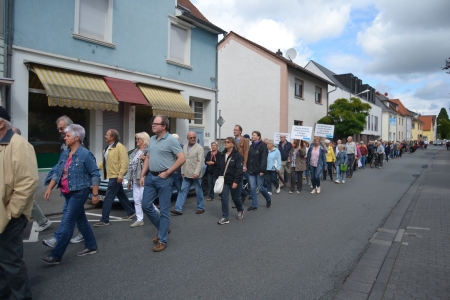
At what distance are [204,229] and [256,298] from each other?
293cm

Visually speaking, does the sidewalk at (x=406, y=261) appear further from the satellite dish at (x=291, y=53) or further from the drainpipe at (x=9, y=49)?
the satellite dish at (x=291, y=53)

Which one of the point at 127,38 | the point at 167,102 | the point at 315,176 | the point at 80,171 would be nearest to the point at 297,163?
the point at 315,176

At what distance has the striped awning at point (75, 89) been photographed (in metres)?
10.3

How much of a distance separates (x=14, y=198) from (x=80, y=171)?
140 centimetres

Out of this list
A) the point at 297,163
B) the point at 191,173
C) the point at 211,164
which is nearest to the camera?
the point at 191,173

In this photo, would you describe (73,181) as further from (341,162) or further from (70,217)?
(341,162)

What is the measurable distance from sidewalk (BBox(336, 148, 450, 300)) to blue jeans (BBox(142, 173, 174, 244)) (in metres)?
2.50

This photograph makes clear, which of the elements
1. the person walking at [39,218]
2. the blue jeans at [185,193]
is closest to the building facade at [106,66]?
the person walking at [39,218]

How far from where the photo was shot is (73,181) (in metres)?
4.50

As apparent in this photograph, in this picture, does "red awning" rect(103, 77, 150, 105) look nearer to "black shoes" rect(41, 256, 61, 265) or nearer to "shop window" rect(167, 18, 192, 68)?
"shop window" rect(167, 18, 192, 68)

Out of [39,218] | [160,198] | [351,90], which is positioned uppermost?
[351,90]

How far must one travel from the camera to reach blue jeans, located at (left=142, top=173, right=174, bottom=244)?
523cm

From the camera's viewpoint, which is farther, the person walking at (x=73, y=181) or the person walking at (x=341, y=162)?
the person walking at (x=341, y=162)

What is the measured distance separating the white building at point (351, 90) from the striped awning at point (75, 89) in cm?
2353
